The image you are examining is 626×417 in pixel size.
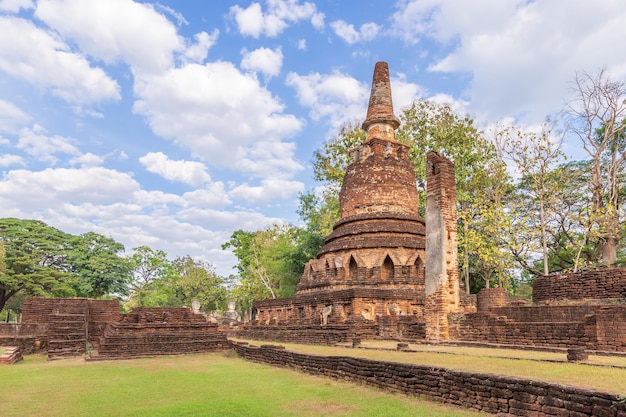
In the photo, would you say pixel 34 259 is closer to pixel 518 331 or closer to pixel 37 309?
pixel 37 309

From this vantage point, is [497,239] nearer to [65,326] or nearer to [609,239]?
[609,239]

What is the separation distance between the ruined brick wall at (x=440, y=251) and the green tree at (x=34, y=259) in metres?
24.0

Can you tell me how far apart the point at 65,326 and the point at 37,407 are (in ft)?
31.9

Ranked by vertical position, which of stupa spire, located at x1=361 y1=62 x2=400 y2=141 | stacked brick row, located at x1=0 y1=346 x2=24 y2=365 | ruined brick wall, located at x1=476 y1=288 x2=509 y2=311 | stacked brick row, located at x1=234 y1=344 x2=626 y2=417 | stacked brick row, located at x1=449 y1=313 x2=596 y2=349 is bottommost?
stacked brick row, located at x1=0 y1=346 x2=24 y2=365

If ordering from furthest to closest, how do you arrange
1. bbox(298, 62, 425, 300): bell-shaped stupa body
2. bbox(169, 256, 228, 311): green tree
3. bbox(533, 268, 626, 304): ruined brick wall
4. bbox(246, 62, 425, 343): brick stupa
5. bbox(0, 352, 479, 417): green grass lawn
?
bbox(169, 256, 228, 311): green tree → bbox(298, 62, 425, 300): bell-shaped stupa body → bbox(246, 62, 425, 343): brick stupa → bbox(533, 268, 626, 304): ruined brick wall → bbox(0, 352, 479, 417): green grass lawn

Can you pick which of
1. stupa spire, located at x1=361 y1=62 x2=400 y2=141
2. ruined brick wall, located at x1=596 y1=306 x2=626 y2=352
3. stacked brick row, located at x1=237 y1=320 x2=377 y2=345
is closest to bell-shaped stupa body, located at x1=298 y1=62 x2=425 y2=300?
stupa spire, located at x1=361 y1=62 x2=400 y2=141

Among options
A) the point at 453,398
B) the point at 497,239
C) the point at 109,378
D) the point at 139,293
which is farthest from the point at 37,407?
the point at 139,293

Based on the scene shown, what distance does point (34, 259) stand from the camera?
98.1ft

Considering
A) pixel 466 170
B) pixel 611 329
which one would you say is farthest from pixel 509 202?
pixel 611 329

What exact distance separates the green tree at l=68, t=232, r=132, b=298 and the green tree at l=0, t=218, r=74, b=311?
639 mm

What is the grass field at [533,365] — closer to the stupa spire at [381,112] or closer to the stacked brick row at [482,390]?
the stacked brick row at [482,390]

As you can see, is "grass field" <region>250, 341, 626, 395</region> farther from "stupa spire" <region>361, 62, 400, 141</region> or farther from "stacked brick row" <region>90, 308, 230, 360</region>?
"stupa spire" <region>361, 62, 400, 141</region>

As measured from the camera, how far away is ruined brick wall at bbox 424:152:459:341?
43.0 ft

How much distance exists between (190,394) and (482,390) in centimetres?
457
